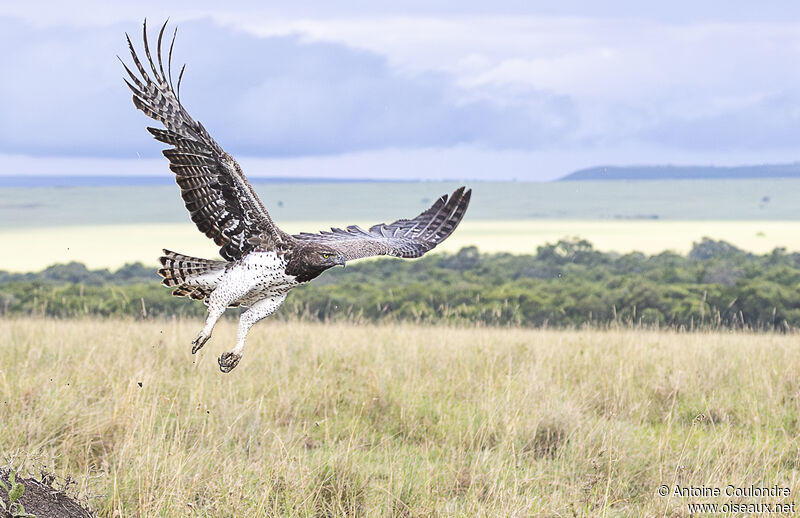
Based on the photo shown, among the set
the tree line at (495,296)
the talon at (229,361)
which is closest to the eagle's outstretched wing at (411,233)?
the talon at (229,361)

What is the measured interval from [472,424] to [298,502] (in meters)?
2.34

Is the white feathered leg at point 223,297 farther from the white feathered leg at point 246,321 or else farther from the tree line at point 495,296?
the tree line at point 495,296

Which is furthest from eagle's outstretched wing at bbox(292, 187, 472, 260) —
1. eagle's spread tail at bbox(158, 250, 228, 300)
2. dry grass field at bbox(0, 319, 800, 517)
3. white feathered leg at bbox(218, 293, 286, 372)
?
dry grass field at bbox(0, 319, 800, 517)

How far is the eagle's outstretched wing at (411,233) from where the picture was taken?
16.0 ft

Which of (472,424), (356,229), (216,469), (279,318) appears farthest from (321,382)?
(279,318)

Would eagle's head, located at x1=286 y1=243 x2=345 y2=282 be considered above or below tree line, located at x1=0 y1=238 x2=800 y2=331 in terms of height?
above

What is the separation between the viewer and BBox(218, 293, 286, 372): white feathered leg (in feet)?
9.97

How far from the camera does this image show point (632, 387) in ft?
33.0

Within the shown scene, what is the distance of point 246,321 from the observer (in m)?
3.26

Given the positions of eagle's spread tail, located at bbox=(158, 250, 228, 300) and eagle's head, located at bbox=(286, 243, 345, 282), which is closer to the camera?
eagle's head, located at bbox=(286, 243, 345, 282)

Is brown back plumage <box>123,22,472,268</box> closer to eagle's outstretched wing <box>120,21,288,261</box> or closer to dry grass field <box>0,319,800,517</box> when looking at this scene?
eagle's outstretched wing <box>120,21,288,261</box>

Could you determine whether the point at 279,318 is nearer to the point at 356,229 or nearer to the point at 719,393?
the point at 719,393

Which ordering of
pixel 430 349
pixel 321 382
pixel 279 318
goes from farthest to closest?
pixel 279 318 < pixel 430 349 < pixel 321 382

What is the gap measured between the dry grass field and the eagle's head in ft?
10.1
